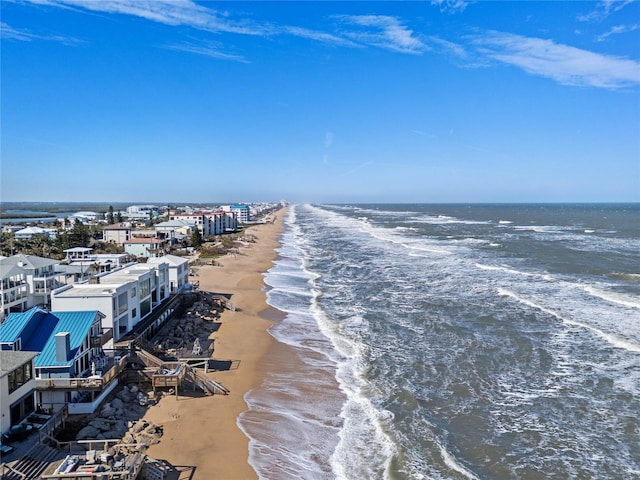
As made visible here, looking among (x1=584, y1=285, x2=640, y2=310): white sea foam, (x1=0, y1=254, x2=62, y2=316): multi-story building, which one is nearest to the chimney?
(x1=0, y1=254, x2=62, y2=316): multi-story building

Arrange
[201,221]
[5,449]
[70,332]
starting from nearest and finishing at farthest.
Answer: [5,449]
[70,332]
[201,221]

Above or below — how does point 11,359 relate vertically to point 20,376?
above

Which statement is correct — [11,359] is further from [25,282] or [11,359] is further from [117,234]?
[117,234]

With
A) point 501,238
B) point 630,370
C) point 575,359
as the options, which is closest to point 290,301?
point 575,359

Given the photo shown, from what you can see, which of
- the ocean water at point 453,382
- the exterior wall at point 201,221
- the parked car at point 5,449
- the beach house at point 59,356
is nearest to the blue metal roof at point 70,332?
the beach house at point 59,356

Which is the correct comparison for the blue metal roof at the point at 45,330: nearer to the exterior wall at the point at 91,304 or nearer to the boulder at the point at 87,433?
the exterior wall at the point at 91,304

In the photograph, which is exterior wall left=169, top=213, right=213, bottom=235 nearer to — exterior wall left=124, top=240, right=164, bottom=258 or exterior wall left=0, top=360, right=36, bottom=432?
exterior wall left=124, top=240, right=164, bottom=258

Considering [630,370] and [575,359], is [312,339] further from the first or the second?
[630,370]

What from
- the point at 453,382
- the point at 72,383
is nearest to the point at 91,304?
the point at 72,383
